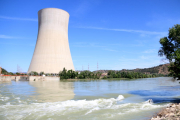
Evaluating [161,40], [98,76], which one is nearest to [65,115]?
[161,40]

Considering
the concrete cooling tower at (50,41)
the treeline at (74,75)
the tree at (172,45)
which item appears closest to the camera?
the tree at (172,45)

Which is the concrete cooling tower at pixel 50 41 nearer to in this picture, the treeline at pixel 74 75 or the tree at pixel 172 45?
the treeline at pixel 74 75

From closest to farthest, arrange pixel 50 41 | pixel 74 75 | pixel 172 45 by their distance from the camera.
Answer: pixel 172 45, pixel 50 41, pixel 74 75

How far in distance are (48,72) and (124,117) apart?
26533 millimetres

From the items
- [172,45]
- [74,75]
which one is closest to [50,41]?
[74,75]

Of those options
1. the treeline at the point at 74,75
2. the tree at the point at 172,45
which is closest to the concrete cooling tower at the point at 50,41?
the treeline at the point at 74,75

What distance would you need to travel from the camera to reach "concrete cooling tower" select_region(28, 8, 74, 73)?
28234mm

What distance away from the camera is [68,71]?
108 feet

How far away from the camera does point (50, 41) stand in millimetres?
28250

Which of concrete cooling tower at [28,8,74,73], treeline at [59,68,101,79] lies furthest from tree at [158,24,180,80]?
treeline at [59,68,101,79]

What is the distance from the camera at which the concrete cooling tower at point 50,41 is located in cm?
2823

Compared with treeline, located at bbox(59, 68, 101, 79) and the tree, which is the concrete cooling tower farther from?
the tree

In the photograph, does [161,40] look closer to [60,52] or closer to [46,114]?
[46,114]

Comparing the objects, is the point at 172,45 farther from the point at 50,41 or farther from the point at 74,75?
the point at 74,75
